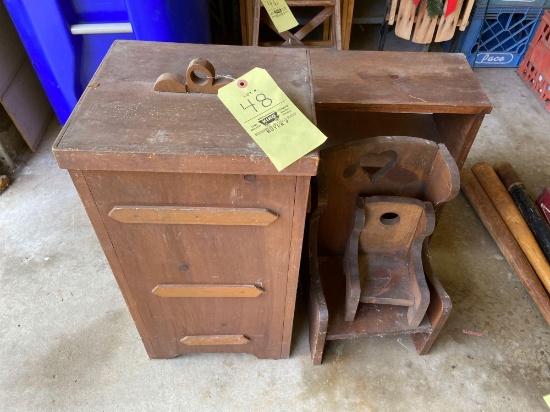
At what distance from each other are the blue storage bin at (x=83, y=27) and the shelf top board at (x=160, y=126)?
2.21 feet

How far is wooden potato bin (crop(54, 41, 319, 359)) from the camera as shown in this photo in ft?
2.66

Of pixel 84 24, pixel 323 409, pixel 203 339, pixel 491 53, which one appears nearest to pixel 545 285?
pixel 323 409

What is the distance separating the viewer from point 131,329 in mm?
1536

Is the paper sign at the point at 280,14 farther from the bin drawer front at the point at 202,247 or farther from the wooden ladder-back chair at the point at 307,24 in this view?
the bin drawer front at the point at 202,247

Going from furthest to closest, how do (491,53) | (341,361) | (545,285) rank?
(491,53), (545,285), (341,361)

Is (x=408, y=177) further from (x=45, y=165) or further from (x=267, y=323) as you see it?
(x=45, y=165)

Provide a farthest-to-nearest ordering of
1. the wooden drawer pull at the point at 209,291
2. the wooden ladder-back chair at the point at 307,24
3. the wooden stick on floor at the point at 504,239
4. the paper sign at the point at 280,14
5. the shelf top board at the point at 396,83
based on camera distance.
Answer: the wooden ladder-back chair at the point at 307,24 < the paper sign at the point at 280,14 < the wooden stick on floor at the point at 504,239 < the shelf top board at the point at 396,83 < the wooden drawer pull at the point at 209,291

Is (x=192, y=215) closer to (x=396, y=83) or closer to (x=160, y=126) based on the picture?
(x=160, y=126)

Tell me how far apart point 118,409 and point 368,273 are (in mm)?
895

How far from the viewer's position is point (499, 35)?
289cm

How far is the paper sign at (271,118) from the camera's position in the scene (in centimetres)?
81

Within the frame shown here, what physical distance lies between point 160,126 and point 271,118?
8.7 inches

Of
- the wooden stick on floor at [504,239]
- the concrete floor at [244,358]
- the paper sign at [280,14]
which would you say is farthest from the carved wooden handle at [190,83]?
the wooden stick on floor at [504,239]

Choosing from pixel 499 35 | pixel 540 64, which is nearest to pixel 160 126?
pixel 540 64
